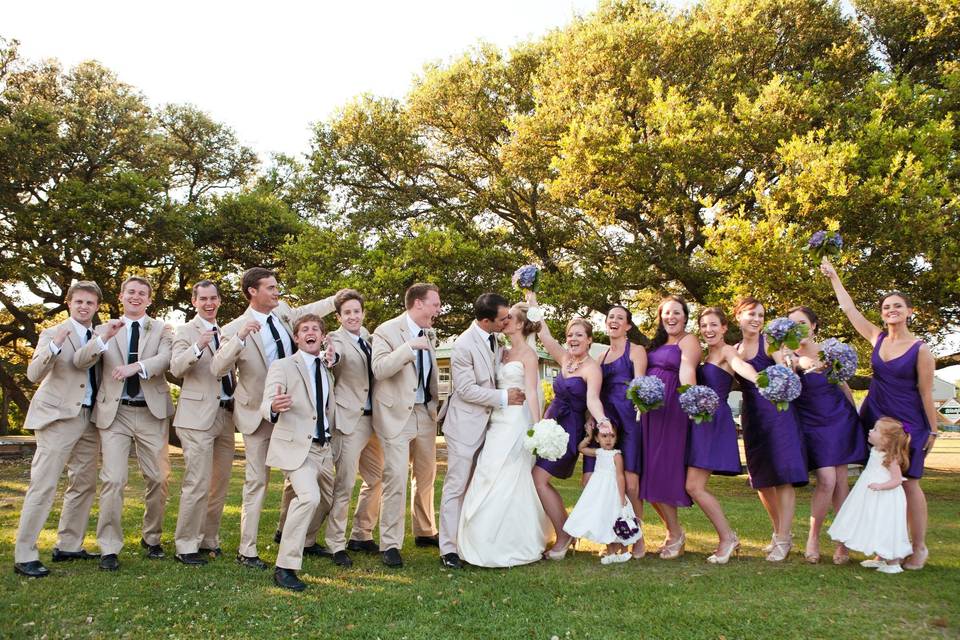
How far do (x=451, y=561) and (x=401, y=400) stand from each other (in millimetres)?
1473

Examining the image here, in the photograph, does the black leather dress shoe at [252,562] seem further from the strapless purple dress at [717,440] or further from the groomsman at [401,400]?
the strapless purple dress at [717,440]

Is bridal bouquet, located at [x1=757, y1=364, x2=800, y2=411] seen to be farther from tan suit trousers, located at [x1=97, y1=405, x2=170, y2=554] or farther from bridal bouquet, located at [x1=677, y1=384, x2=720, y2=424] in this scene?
tan suit trousers, located at [x1=97, y1=405, x2=170, y2=554]

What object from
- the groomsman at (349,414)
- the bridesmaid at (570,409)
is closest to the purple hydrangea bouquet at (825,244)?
the bridesmaid at (570,409)

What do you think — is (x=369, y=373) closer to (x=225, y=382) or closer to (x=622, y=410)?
(x=225, y=382)

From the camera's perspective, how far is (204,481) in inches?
240

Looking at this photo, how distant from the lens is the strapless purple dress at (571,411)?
6453mm

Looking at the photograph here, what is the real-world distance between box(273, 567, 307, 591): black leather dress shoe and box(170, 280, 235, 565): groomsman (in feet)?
3.42

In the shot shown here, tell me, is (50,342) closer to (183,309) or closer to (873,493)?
(873,493)

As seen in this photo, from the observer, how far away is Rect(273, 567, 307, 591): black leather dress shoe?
5.20 metres

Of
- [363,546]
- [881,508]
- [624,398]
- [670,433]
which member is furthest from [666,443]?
[363,546]

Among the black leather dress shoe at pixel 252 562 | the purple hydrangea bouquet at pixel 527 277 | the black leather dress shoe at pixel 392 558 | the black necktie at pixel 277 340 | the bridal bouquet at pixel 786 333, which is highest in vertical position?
the purple hydrangea bouquet at pixel 527 277

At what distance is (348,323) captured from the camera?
645 cm

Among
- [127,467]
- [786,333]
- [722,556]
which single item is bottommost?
[722,556]

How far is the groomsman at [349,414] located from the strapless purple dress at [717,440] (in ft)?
9.72
